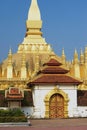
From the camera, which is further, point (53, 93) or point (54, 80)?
point (54, 80)

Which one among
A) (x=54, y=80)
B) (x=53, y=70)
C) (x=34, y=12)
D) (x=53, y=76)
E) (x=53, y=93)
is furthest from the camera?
(x=34, y=12)

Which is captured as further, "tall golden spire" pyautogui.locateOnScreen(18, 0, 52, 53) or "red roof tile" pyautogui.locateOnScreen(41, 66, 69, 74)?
"tall golden spire" pyautogui.locateOnScreen(18, 0, 52, 53)

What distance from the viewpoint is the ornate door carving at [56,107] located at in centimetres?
3055

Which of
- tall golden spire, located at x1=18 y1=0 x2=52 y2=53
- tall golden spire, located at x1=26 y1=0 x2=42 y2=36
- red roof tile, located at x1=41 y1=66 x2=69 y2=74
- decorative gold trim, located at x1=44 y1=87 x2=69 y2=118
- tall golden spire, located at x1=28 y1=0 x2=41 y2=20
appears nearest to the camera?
decorative gold trim, located at x1=44 y1=87 x2=69 y2=118

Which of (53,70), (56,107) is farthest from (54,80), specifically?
(56,107)

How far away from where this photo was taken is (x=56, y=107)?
30547mm

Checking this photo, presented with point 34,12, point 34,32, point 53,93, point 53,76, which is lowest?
point 53,93

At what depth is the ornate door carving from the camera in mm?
30547

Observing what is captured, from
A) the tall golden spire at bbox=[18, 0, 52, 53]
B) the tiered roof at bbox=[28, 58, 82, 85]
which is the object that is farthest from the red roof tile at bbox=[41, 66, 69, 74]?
the tall golden spire at bbox=[18, 0, 52, 53]

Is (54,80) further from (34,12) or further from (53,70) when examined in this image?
(34,12)

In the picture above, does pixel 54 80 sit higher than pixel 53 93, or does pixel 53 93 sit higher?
pixel 54 80

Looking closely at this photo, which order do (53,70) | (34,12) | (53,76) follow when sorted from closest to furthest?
(53,76), (53,70), (34,12)

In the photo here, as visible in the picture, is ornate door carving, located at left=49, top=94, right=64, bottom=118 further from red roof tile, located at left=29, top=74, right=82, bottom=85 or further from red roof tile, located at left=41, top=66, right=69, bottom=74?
red roof tile, located at left=41, top=66, right=69, bottom=74

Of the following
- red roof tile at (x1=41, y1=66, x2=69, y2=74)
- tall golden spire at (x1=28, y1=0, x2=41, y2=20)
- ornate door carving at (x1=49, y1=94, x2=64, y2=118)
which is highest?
tall golden spire at (x1=28, y1=0, x2=41, y2=20)
